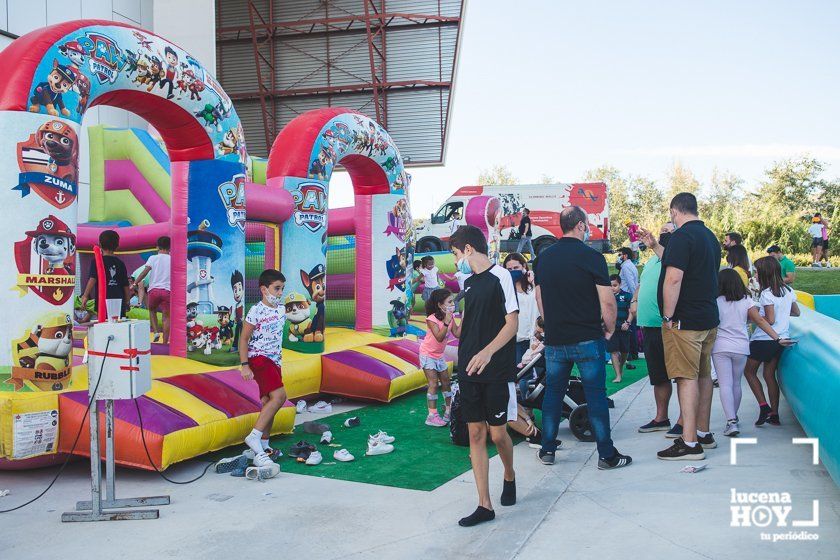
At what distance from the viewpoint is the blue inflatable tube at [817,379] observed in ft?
13.9

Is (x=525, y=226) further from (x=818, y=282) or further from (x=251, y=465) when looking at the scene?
(x=251, y=465)

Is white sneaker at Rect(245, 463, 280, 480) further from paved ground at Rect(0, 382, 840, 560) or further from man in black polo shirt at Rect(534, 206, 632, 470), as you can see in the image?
man in black polo shirt at Rect(534, 206, 632, 470)

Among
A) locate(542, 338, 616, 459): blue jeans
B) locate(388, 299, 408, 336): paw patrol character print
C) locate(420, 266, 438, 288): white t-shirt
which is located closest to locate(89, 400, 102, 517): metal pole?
locate(542, 338, 616, 459): blue jeans

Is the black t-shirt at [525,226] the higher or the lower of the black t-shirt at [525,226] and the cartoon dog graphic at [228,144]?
the lower

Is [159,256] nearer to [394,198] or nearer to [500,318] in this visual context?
[394,198]

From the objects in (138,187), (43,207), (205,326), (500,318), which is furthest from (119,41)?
(138,187)

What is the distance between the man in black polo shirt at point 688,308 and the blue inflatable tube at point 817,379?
68cm

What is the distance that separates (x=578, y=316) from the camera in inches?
200

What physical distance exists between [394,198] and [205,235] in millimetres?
3528

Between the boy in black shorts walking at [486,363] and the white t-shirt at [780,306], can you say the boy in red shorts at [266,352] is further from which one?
the white t-shirt at [780,306]

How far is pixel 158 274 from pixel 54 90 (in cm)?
279

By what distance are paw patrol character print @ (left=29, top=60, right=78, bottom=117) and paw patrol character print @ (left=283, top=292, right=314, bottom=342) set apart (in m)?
3.20

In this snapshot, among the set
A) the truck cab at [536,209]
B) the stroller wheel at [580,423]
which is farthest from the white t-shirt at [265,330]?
the truck cab at [536,209]

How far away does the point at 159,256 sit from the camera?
7891 mm
